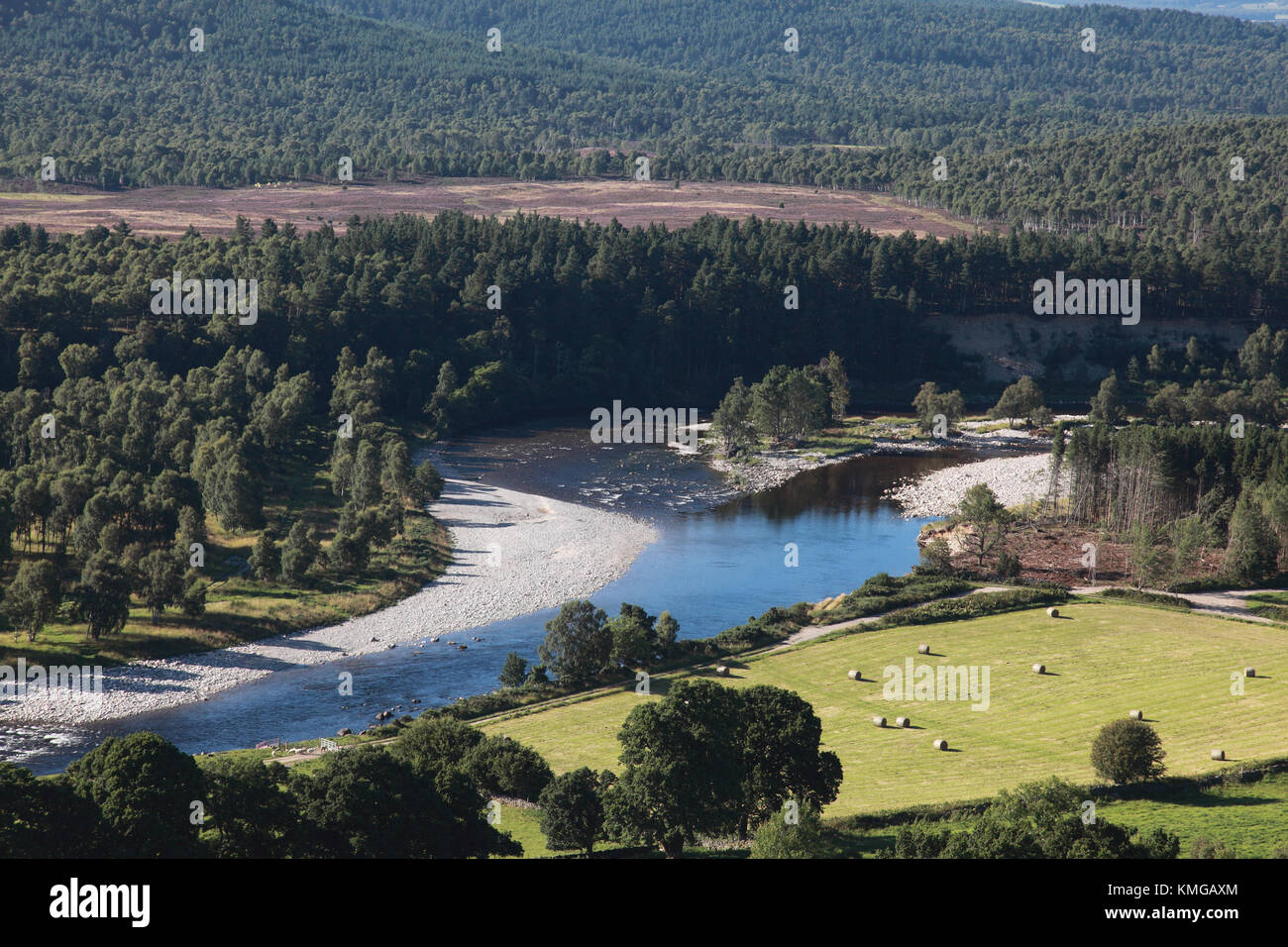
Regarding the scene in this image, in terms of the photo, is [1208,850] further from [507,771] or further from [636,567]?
[636,567]

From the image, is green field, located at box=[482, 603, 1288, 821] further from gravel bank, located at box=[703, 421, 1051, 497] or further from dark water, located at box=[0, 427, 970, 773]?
Result: gravel bank, located at box=[703, 421, 1051, 497]

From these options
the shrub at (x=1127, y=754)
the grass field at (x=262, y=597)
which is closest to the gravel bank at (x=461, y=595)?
the grass field at (x=262, y=597)

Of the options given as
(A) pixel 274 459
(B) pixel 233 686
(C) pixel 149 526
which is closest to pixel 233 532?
(C) pixel 149 526

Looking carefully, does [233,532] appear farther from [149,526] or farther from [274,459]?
[274,459]

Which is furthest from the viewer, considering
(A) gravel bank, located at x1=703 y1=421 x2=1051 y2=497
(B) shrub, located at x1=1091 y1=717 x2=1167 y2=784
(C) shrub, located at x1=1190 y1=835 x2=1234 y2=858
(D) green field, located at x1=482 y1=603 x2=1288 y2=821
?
(A) gravel bank, located at x1=703 y1=421 x2=1051 y2=497

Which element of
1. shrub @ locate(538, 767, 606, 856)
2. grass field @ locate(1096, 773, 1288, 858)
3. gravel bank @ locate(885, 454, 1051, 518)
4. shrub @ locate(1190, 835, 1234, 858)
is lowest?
grass field @ locate(1096, 773, 1288, 858)

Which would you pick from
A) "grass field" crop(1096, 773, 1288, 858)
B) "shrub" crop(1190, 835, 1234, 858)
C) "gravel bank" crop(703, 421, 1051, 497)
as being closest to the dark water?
"gravel bank" crop(703, 421, 1051, 497)
